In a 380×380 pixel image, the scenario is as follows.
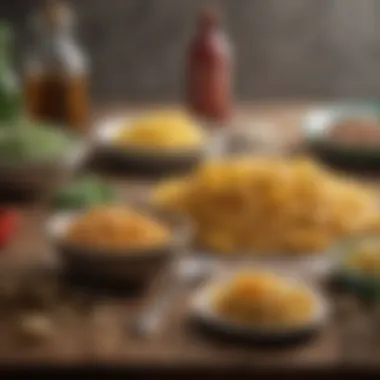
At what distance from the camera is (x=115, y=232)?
→ 5.10ft

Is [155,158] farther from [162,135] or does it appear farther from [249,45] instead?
[249,45]

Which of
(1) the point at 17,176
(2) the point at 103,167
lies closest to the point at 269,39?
(2) the point at 103,167

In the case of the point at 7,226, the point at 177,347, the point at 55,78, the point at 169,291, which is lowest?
the point at 177,347

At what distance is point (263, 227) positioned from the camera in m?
1.71

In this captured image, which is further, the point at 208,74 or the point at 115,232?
the point at 208,74

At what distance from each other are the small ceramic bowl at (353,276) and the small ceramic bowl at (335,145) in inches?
20.4

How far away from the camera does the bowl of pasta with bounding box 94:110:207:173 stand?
6.92 feet

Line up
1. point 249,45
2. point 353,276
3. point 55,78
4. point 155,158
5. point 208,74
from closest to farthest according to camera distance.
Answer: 1. point 353,276
2. point 155,158
3. point 55,78
4. point 208,74
5. point 249,45

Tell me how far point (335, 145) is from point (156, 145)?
0.31m

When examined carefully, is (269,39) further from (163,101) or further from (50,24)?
(50,24)

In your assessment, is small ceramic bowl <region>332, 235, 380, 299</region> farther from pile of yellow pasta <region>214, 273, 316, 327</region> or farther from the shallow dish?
the shallow dish

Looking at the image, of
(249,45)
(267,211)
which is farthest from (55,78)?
(249,45)

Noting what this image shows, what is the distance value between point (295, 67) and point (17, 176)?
143cm

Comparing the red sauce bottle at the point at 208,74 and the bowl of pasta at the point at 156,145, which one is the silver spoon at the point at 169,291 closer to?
the bowl of pasta at the point at 156,145
